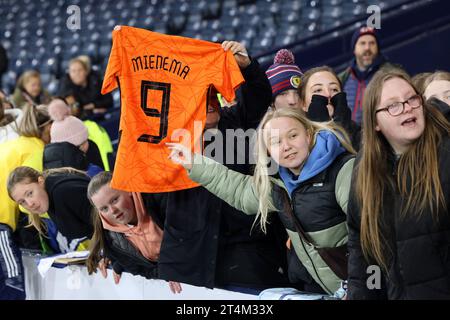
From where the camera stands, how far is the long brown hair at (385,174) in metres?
2.88

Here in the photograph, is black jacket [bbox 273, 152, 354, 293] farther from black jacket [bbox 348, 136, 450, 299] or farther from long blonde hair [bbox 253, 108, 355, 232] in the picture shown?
black jacket [bbox 348, 136, 450, 299]

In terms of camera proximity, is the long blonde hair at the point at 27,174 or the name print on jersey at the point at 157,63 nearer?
the name print on jersey at the point at 157,63

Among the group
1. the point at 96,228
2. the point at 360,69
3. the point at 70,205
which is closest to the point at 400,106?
the point at 96,228

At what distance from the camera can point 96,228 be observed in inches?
180

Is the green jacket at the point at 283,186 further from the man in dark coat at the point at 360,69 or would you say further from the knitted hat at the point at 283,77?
the man in dark coat at the point at 360,69

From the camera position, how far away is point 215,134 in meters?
4.21

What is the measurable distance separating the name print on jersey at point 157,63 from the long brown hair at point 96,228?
1.78 feet

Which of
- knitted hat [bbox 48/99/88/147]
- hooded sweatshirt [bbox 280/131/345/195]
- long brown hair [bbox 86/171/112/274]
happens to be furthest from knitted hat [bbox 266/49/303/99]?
knitted hat [bbox 48/99/88/147]

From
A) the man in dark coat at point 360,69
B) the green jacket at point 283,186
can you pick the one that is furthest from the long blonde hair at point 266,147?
the man in dark coat at point 360,69

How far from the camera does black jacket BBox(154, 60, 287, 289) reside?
158 inches

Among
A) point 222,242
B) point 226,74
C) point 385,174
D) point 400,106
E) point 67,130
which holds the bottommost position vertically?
point 222,242

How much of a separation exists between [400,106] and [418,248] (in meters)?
0.47

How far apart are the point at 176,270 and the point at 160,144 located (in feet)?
1.99

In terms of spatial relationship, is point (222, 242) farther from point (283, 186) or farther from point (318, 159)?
point (318, 159)
